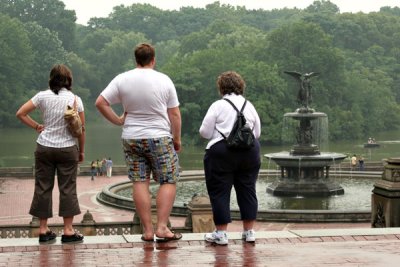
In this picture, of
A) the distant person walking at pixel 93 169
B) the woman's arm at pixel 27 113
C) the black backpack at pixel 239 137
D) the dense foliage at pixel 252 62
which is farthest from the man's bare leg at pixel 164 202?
the dense foliage at pixel 252 62

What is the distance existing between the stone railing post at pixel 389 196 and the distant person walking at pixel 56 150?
4535mm

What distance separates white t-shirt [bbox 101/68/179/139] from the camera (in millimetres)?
9133

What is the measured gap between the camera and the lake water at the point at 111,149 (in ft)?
205

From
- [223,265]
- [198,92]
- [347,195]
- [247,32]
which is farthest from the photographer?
[247,32]

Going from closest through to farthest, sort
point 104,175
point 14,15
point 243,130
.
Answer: point 243,130, point 104,175, point 14,15

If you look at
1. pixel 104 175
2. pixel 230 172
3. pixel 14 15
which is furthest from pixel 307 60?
pixel 230 172

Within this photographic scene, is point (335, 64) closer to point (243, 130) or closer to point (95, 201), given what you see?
point (95, 201)

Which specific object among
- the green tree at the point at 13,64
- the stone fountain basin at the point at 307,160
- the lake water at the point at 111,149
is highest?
the green tree at the point at 13,64

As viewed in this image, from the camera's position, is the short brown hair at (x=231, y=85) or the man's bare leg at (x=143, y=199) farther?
the short brown hair at (x=231, y=85)

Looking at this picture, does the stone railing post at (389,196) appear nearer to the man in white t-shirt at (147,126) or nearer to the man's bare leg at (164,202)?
the man's bare leg at (164,202)

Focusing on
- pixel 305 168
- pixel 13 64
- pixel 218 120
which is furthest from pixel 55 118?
pixel 13 64

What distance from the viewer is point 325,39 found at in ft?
293

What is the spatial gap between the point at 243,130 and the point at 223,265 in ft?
5.15

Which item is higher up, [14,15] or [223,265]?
[14,15]
